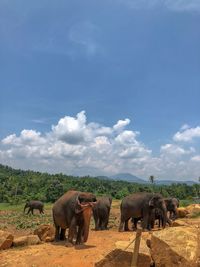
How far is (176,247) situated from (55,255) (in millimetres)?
5421

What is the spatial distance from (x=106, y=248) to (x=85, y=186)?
67.3m

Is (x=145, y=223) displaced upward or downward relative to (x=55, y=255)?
upward

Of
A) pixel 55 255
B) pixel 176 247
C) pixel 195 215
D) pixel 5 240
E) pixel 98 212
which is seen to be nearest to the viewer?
pixel 176 247

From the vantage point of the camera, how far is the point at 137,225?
27.3 m

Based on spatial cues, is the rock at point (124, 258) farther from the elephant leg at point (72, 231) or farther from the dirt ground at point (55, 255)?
the elephant leg at point (72, 231)

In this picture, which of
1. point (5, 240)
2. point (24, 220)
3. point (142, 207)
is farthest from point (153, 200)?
point (24, 220)

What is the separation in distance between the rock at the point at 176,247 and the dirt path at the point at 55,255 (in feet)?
6.93

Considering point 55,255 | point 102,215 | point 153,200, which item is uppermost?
point 153,200

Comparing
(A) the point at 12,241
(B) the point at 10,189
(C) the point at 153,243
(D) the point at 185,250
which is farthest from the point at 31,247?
(B) the point at 10,189

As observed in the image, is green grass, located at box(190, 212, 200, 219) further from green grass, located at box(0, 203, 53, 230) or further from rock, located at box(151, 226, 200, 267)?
rock, located at box(151, 226, 200, 267)

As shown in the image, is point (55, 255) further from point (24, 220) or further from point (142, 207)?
point (24, 220)

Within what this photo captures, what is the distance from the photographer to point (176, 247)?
1215 centimetres

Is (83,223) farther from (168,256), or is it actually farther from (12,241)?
(168,256)

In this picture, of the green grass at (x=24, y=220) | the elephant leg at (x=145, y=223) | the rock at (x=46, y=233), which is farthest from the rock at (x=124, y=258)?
the green grass at (x=24, y=220)
